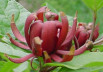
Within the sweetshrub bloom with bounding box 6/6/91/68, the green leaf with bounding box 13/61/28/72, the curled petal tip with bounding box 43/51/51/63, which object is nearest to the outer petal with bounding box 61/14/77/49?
the sweetshrub bloom with bounding box 6/6/91/68

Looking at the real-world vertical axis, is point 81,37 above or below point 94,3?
below

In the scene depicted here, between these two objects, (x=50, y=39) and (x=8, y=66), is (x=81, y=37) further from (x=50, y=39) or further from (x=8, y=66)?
(x=8, y=66)

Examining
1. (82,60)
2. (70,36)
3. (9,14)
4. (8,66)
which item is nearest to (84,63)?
(82,60)

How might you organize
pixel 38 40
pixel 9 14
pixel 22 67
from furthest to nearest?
pixel 9 14, pixel 22 67, pixel 38 40

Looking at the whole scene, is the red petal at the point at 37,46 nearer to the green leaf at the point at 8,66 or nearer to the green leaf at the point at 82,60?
the green leaf at the point at 82,60

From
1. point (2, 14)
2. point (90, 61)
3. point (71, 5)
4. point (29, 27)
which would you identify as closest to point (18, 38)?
point (29, 27)

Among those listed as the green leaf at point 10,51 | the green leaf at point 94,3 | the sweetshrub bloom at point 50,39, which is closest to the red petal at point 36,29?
the sweetshrub bloom at point 50,39

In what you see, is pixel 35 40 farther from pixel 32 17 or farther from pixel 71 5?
pixel 71 5
